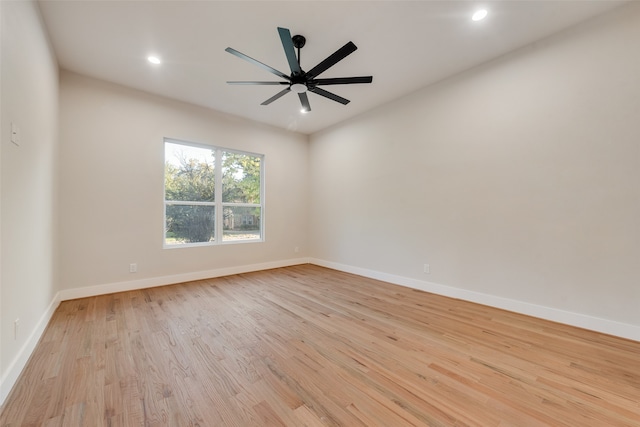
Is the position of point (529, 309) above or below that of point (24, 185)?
below

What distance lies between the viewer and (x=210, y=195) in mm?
4477

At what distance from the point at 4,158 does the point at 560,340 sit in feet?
14.4

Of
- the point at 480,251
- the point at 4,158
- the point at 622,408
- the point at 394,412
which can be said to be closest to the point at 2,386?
the point at 4,158

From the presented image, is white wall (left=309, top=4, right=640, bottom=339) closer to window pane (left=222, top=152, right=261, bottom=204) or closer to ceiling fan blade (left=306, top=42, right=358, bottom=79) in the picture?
ceiling fan blade (left=306, top=42, right=358, bottom=79)

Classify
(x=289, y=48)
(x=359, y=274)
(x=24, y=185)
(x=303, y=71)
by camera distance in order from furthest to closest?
(x=359, y=274) < (x=303, y=71) < (x=289, y=48) < (x=24, y=185)

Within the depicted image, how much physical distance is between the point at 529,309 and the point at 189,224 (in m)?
4.81

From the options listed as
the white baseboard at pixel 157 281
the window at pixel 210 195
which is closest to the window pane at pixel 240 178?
the window at pixel 210 195

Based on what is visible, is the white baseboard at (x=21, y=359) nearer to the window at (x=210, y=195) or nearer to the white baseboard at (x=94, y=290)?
the white baseboard at (x=94, y=290)

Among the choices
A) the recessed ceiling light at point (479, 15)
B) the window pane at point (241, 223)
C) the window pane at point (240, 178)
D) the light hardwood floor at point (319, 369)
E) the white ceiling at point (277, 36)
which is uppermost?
the recessed ceiling light at point (479, 15)

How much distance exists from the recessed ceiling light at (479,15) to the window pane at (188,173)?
4073 millimetres

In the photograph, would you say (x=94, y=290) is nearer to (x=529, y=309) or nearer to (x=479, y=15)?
(x=529, y=309)

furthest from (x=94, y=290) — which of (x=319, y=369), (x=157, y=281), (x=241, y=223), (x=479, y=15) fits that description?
(x=479, y=15)

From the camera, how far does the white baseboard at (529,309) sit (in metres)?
2.27

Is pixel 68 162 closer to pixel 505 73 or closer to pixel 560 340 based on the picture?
pixel 505 73
